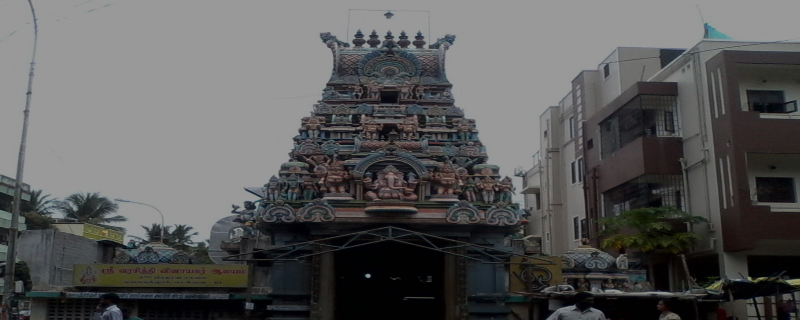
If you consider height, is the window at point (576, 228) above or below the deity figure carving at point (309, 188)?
above

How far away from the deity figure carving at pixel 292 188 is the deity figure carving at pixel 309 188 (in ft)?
0.65

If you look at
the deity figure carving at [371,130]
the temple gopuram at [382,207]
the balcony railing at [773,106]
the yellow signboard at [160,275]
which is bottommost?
the yellow signboard at [160,275]

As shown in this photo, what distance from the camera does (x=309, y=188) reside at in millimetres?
18375

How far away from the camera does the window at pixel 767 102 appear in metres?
25.2

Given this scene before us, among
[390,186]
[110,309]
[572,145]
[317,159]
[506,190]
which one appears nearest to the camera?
[110,309]

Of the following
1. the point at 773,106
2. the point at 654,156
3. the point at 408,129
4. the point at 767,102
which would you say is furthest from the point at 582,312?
the point at 773,106

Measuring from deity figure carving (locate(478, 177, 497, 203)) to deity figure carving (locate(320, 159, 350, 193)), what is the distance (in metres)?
3.44

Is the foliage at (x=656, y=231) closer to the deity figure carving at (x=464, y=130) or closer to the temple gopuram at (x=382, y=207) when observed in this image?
the temple gopuram at (x=382, y=207)

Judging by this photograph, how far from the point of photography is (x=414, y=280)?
78.6 ft

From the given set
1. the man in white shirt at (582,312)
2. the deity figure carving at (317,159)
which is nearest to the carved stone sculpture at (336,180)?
the deity figure carving at (317,159)

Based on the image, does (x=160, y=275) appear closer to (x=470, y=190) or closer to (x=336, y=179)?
(x=336, y=179)

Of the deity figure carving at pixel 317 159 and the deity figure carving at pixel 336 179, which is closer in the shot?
the deity figure carving at pixel 336 179

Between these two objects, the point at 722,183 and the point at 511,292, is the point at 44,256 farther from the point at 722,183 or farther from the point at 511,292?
the point at 722,183

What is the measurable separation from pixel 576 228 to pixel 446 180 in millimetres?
18431
